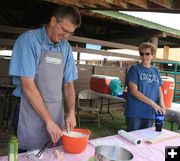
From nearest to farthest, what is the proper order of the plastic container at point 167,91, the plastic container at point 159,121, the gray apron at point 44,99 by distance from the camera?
the gray apron at point 44,99 < the plastic container at point 159,121 < the plastic container at point 167,91

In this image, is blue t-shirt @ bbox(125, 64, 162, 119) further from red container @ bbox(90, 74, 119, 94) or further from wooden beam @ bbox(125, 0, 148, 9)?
red container @ bbox(90, 74, 119, 94)

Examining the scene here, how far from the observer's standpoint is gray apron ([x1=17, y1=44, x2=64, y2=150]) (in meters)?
1.93

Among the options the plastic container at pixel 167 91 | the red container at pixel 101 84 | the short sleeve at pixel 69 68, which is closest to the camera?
the short sleeve at pixel 69 68

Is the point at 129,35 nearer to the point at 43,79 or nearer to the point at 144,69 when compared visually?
the point at 144,69

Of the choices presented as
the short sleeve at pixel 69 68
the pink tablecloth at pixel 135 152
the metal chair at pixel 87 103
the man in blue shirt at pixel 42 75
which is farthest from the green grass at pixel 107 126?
the man in blue shirt at pixel 42 75

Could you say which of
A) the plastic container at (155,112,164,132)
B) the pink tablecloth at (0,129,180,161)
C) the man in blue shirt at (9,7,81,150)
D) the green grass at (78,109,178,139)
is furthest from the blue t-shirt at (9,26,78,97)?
the green grass at (78,109,178,139)

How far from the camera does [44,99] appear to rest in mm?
1993

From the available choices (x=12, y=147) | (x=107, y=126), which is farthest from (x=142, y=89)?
(x=107, y=126)

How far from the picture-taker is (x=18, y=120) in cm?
194

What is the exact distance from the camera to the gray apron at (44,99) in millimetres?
1927

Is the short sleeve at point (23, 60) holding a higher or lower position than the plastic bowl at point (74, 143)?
higher

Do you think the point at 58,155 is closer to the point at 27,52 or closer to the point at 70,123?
the point at 70,123

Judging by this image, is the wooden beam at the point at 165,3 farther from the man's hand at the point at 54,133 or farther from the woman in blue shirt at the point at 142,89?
the man's hand at the point at 54,133

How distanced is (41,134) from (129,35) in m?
9.60
